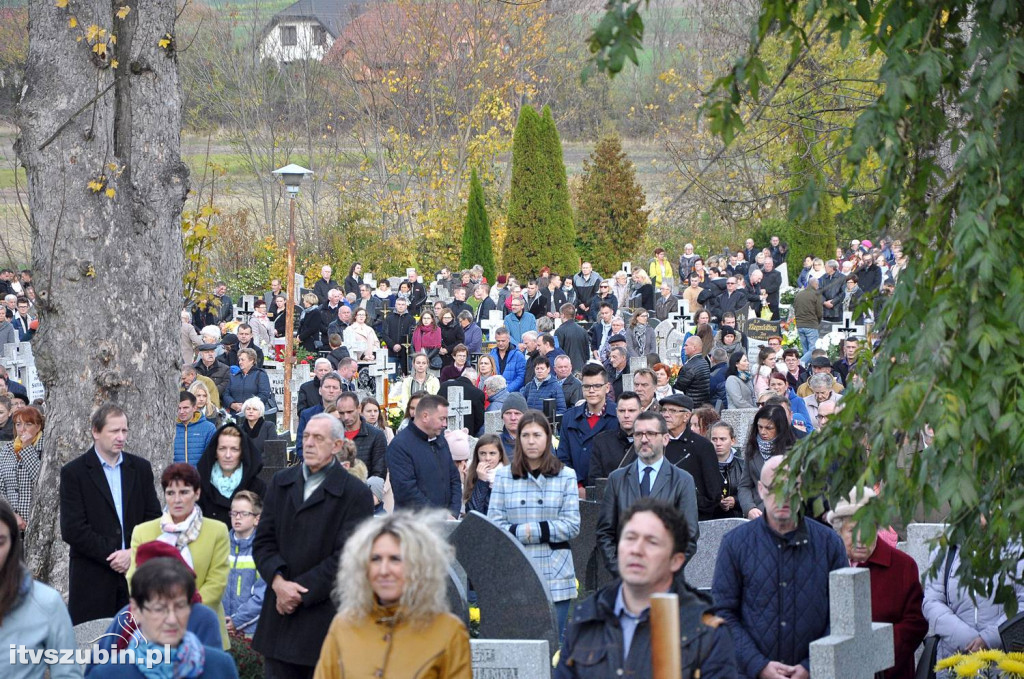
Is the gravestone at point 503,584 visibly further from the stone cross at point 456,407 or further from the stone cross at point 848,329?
the stone cross at point 848,329

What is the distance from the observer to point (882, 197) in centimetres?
521

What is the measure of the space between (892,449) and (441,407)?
5381 mm

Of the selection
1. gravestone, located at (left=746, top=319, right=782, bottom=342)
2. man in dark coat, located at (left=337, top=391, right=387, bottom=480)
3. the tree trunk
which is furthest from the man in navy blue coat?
gravestone, located at (left=746, top=319, right=782, bottom=342)

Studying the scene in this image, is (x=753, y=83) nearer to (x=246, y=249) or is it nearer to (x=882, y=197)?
(x=882, y=197)

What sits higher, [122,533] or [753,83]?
[753,83]

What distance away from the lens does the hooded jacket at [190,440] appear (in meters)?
12.2

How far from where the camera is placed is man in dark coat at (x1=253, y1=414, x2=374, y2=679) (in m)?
6.48

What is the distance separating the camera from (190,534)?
704 cm

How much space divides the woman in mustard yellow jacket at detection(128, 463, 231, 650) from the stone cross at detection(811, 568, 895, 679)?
121 inches

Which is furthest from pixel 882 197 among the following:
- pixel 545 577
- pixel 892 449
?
pixel 545 577

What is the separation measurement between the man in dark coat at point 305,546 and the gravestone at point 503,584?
628mm

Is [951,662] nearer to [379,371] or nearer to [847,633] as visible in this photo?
[847,633]

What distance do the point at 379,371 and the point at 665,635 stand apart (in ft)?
54.5

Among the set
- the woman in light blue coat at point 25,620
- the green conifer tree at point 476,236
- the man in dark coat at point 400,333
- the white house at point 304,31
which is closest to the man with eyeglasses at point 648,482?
the woman in light blue coat at point 25,620
